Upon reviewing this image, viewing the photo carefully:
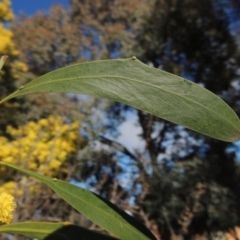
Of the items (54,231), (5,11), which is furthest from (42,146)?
(54,231)

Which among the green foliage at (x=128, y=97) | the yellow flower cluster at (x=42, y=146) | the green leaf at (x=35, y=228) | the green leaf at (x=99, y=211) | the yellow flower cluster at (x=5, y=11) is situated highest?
the yellow flower cluster at (x=5, y=11)

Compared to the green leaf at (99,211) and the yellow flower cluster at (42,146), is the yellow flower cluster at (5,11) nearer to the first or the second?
the yellow flower cluster at (42,146)

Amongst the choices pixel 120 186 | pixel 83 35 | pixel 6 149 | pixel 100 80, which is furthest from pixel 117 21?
pixel 100 80

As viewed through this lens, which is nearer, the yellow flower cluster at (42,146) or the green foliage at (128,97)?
the green foliage at (128,97)

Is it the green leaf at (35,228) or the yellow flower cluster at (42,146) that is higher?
the yellow flower cluster at (42,146)

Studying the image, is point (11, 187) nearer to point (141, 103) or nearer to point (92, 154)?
point (92, 154)

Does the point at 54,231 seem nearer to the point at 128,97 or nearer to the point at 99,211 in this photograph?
the point at 99,211

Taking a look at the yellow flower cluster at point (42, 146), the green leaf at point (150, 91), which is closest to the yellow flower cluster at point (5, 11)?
the yellow flower cluster at point (42, 146)

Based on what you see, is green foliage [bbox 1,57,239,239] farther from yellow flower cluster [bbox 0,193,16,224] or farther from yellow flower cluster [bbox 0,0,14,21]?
yellow flower cluster [bbox 0,0,14,21]
